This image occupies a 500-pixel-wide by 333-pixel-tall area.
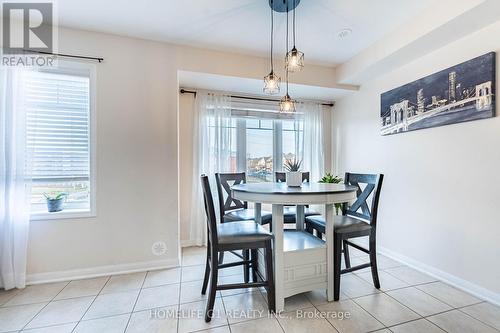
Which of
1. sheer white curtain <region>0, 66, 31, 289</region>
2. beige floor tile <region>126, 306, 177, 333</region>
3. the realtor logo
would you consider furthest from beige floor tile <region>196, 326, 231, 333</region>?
the realtor logo

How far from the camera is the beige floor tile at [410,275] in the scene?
2.25 metres

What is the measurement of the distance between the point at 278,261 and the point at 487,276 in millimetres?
1767

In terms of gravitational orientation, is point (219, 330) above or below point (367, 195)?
below

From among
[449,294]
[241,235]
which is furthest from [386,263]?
[241,235]

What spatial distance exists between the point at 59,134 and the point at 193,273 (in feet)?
6.47

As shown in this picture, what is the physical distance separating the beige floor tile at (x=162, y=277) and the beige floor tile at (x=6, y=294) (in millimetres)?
1072

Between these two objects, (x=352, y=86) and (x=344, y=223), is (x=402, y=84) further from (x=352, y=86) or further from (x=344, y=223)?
(x=344, y=223)

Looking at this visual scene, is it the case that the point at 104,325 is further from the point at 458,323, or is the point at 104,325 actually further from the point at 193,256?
the point at 458,323

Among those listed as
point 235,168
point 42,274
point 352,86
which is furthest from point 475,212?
point 42,274

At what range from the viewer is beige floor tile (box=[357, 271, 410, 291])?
2141mm

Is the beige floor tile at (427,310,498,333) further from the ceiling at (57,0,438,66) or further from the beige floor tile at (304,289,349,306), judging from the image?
the ceiling at (57,0,438,66)

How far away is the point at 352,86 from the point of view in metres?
3.36

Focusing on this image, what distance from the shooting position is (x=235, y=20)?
223cm

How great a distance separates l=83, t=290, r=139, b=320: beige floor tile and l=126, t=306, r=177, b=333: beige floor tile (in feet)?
0.47
